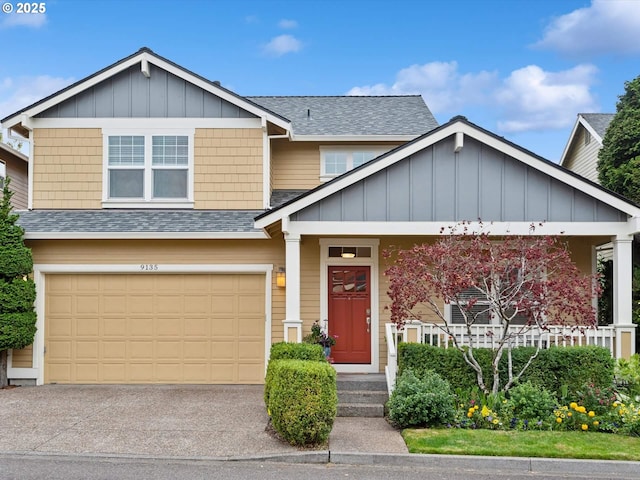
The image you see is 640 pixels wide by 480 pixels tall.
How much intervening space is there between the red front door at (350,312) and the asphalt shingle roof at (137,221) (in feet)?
6.92

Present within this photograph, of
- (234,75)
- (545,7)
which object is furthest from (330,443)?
(234,75)

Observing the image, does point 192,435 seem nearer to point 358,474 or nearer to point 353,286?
point 358,474

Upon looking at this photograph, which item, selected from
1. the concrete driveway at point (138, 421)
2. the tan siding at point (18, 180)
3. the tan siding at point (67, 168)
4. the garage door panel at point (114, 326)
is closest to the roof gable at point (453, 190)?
the concrete driveway at point (138, 421)

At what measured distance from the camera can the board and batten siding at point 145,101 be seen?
12.8 m

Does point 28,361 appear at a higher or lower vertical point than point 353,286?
lower

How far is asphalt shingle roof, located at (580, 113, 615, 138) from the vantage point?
19.1m

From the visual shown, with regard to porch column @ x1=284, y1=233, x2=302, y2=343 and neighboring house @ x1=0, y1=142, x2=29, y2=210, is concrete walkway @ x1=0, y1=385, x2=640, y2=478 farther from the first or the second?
neighboring house @ x1=0, y1=142, x2=29, y2=210

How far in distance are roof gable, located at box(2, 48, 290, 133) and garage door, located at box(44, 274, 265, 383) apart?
359 centimetres

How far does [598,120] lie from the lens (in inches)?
781

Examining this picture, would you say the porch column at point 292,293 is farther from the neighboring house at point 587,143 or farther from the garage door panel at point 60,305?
the neighboring house at point 587,143

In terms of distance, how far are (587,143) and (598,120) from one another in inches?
32.4

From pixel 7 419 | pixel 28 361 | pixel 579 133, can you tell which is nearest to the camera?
pixel 7 419

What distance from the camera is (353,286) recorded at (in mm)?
12281

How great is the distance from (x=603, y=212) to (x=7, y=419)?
1032 cm
